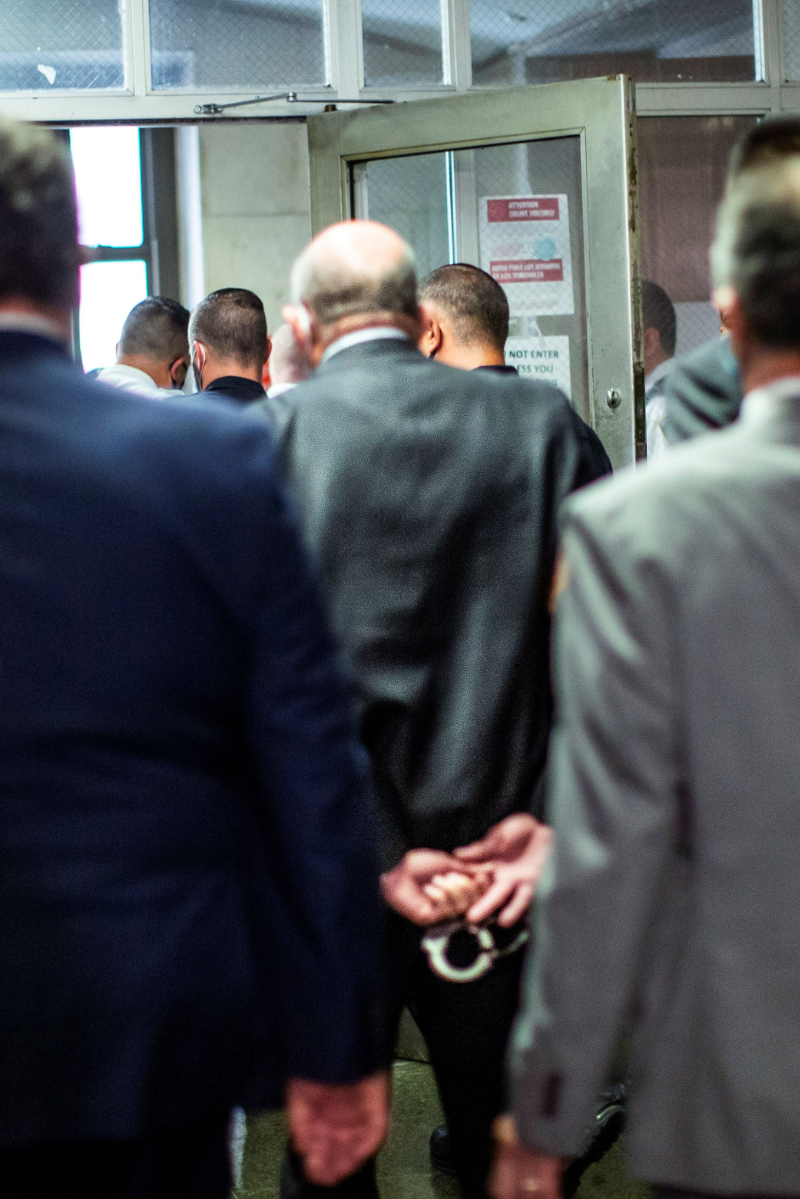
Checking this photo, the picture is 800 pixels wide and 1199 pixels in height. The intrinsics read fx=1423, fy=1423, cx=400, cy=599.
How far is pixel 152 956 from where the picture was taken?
122cm

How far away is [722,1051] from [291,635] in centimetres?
52

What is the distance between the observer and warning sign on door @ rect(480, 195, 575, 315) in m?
4.45

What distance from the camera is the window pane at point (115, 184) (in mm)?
9430

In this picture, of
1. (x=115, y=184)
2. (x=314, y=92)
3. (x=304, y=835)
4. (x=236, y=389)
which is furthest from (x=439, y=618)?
(x=115, y=184)

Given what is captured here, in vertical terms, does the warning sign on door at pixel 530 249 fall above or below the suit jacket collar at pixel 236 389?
above

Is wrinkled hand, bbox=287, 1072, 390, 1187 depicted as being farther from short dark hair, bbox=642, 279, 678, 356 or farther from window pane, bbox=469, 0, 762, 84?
window pane, bbox=469, 0, 762, 84

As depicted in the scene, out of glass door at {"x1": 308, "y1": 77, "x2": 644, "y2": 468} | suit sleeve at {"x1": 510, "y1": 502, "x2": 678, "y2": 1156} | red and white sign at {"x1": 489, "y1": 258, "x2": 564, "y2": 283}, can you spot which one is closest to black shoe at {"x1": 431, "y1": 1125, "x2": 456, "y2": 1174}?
suit sleeve at {"x1": 510, "y1": 502, "x2": 678, "y2": 1156}

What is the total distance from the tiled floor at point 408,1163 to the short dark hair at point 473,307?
172 cm

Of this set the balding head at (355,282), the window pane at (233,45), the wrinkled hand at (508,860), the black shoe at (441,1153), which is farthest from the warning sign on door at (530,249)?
the wrinkled hand at (508,860)

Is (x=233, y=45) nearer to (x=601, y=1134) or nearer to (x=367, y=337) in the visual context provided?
(x=367, y=337)

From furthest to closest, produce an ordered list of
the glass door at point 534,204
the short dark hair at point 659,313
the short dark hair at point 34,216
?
the short dark hair at point 659,313 → the glass door at point 534,204 → the short dark hair at point 34,216

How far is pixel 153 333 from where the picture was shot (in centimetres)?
439

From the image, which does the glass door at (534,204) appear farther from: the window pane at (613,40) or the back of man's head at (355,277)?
the back of man's head at (355,277)

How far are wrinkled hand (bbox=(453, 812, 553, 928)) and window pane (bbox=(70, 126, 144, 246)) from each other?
8.11m
